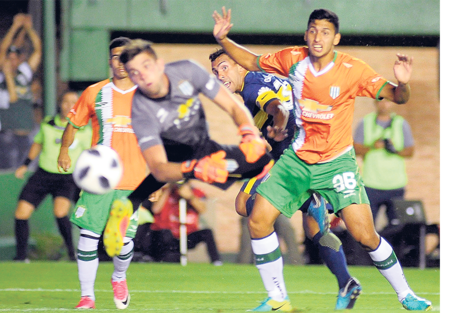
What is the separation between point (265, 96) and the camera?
5676 mm

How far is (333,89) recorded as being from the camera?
537cm

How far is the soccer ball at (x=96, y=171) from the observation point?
5.19m

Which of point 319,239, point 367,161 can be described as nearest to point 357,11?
point 367,161

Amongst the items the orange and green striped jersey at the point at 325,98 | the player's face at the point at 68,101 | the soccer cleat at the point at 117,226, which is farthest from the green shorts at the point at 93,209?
the player's face at the point at 68,101

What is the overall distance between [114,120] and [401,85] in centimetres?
219

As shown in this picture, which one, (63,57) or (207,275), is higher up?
(63,57)

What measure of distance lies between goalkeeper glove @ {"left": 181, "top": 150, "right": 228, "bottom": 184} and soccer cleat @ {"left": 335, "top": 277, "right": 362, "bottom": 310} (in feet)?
5.10

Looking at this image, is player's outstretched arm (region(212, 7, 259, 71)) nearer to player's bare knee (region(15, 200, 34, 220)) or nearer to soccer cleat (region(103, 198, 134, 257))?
soccer cleat (region(103, 198, 134, 257))

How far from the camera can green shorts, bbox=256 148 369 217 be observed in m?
5.33

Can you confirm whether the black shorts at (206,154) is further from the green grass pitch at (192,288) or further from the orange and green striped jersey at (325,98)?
the green grass pitch at (192,288)

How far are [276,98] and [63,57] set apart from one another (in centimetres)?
701

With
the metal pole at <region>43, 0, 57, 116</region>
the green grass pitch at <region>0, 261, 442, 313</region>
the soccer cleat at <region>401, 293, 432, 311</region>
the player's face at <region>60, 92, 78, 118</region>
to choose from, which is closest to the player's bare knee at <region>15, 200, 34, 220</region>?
the green grass pitch at <region>0, 261, 442, 313</region>

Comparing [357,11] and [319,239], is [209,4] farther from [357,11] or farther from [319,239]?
[319,239]

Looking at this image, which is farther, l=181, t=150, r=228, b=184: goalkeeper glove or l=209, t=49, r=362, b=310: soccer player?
l=209, t=49, r=362, b=310: soccer player
